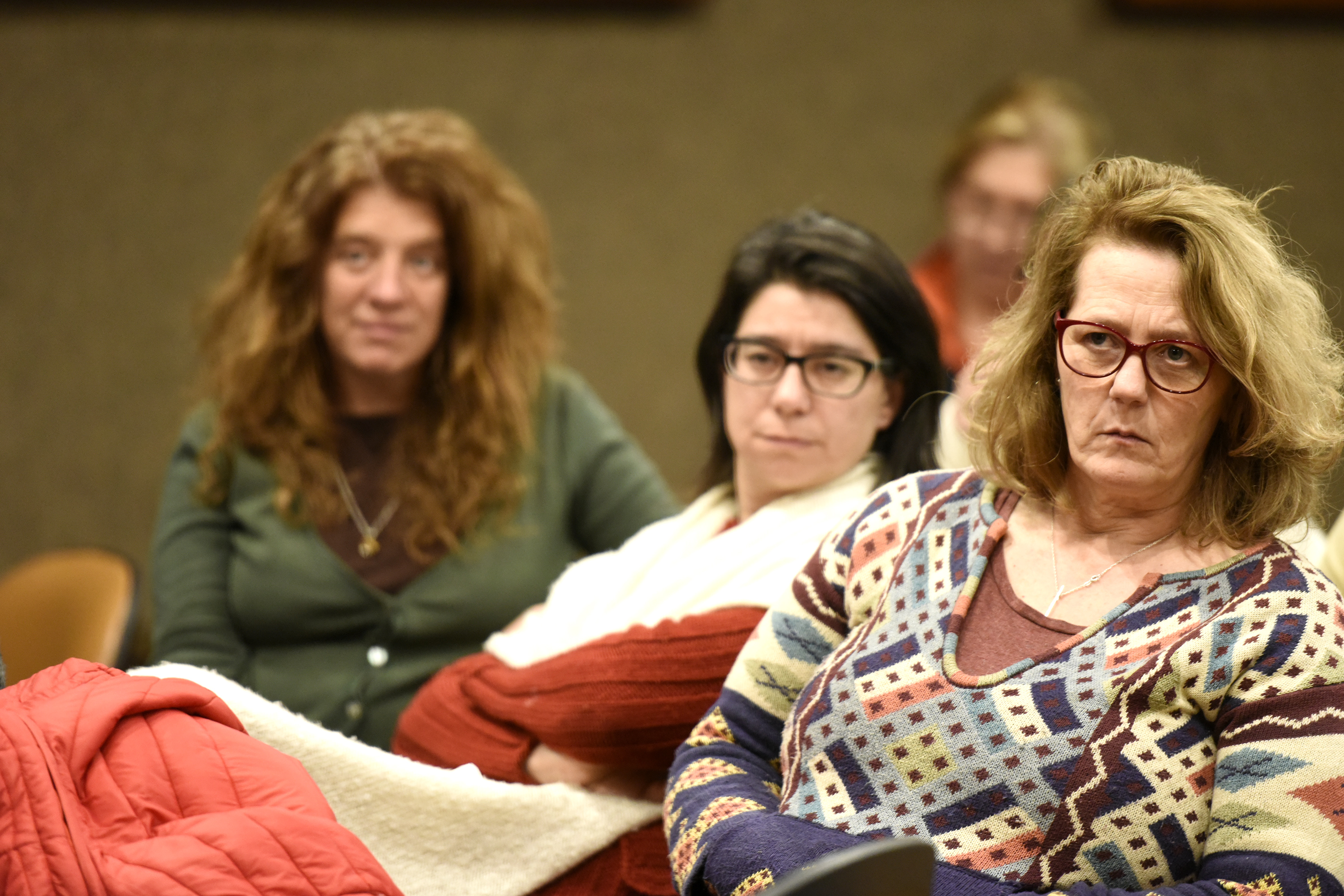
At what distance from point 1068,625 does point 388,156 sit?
1.62 metres

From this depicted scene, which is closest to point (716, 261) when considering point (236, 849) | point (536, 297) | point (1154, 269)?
point (536, 297)

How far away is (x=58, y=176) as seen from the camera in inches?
142

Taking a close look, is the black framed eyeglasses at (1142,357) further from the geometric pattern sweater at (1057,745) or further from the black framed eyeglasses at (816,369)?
the black framed eyeglasses at (816,369)

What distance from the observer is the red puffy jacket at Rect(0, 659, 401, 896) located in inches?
41.2

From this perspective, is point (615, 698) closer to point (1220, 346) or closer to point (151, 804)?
point (151, 804)

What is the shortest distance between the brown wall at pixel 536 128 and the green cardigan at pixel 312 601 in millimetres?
1375

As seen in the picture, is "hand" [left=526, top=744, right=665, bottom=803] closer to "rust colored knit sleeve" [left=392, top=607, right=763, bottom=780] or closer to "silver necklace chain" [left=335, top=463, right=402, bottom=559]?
"rust colored knit sleeve" [left=392, top=607, right=763, bottom=780]

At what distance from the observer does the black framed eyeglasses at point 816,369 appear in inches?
70.7

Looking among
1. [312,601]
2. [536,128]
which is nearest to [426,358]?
[312,601]

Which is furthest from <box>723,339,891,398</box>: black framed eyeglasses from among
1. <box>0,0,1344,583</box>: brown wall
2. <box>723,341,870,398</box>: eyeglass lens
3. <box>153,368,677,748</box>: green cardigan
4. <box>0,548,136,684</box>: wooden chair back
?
<box>0,0,1344,583</box>: brown wall

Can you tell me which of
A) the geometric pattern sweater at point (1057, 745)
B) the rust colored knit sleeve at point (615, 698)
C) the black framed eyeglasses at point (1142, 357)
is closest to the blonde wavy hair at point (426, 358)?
the rust colored knit sleeve at point (615, 698)

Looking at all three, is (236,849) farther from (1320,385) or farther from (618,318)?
(618,318)

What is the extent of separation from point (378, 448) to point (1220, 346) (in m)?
1.66

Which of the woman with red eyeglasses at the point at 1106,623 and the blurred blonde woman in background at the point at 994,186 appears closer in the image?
the woman with red eyeglasses at the point at 1106,623
